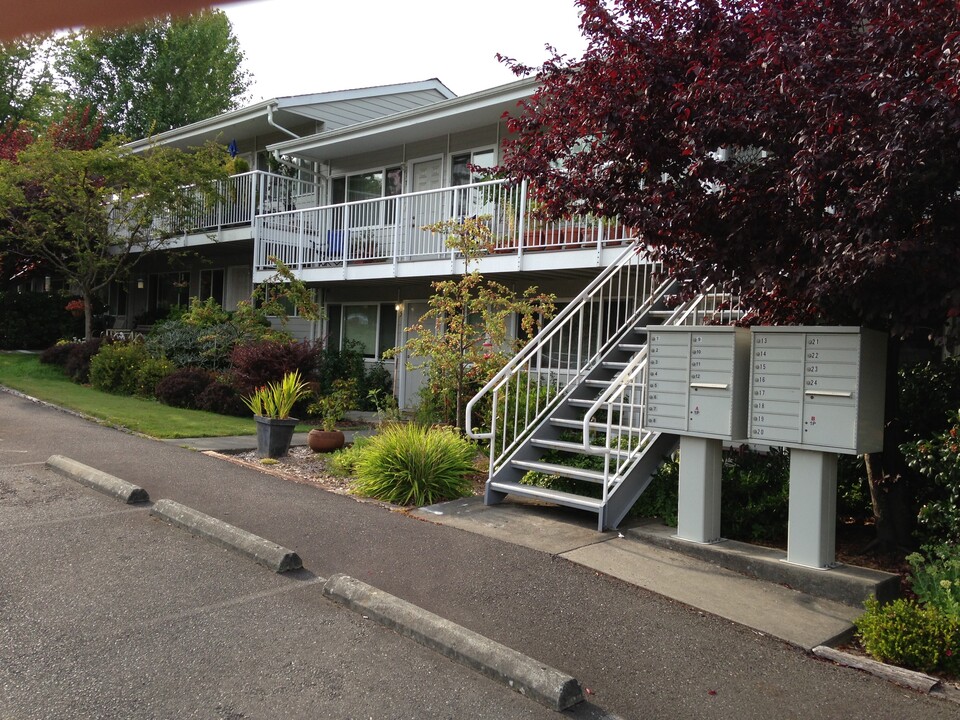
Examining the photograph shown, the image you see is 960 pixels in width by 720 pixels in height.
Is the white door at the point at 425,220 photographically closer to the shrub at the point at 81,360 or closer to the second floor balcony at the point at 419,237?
the second floor balcony at the point at 419,237

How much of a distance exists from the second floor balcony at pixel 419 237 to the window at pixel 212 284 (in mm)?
5029

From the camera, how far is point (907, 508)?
255 inches

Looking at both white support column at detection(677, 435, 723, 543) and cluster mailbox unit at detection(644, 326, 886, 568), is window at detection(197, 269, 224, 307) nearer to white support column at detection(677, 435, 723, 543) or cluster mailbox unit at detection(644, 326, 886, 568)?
cluster mailbox unit at detection(644, 326, 886, 568)

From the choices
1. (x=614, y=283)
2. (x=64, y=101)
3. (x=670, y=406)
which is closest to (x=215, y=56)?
(x=64, y=101)

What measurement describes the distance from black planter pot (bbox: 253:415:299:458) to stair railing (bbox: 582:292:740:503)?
3.98m

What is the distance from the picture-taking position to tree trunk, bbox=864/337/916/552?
6.34 meters

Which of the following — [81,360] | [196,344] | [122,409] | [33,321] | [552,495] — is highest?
[33,321]

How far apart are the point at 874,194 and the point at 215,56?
41.7 meters

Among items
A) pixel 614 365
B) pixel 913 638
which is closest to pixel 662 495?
pixel 614 365

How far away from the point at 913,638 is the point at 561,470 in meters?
3.43

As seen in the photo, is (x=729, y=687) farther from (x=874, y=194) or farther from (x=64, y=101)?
(x=64, y=101)

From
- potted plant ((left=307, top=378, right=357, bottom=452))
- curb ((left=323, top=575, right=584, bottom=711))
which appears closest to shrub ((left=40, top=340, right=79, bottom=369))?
potted plant ((left=307, top=378, right=357, bottom=452))

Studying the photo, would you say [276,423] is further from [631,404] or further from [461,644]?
[461,644]

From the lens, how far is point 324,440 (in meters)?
10.6
